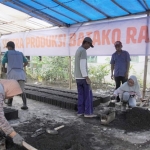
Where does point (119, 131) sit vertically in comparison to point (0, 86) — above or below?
below

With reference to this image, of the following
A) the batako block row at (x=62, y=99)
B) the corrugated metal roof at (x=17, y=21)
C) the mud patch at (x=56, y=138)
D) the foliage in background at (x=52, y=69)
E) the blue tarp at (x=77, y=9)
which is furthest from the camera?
the foliage in background at (x=52, y=69)

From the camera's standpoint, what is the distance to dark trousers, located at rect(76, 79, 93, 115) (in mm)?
4031

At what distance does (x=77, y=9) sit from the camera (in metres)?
5.26

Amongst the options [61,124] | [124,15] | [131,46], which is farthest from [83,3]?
[61,124]

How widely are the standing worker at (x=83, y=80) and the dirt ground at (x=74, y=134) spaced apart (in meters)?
0.25

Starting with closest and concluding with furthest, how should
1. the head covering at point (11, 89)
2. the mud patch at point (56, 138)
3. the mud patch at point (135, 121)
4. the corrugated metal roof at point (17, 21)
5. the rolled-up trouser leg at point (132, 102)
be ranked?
1. the head covering at point (11, 89)
2. the mud patch at point (56, 138)
3. the mud patch at point (135, 121)
4. the rolled-up trouser leg at point (132, 102)
5. the corrugated metal roof at point (17, 21)

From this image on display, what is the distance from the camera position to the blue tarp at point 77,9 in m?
4.63

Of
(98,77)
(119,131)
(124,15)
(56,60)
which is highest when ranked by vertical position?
(124,15)

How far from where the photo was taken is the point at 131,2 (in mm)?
4414

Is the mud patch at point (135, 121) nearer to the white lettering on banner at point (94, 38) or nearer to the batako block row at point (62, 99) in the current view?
the batako block row at point (62, 99)

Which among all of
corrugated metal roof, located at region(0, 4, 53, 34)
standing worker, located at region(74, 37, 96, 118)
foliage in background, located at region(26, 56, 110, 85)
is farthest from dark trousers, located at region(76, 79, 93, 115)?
foliage in background, located at region(26, 56, 110, 85)

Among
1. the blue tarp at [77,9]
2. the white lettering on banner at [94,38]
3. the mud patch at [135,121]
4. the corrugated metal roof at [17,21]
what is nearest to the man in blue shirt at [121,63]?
the white lettering on banner at [94,38]

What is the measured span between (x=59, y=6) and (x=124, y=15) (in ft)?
6.06

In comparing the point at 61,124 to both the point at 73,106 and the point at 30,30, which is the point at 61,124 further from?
the point at 30,30
